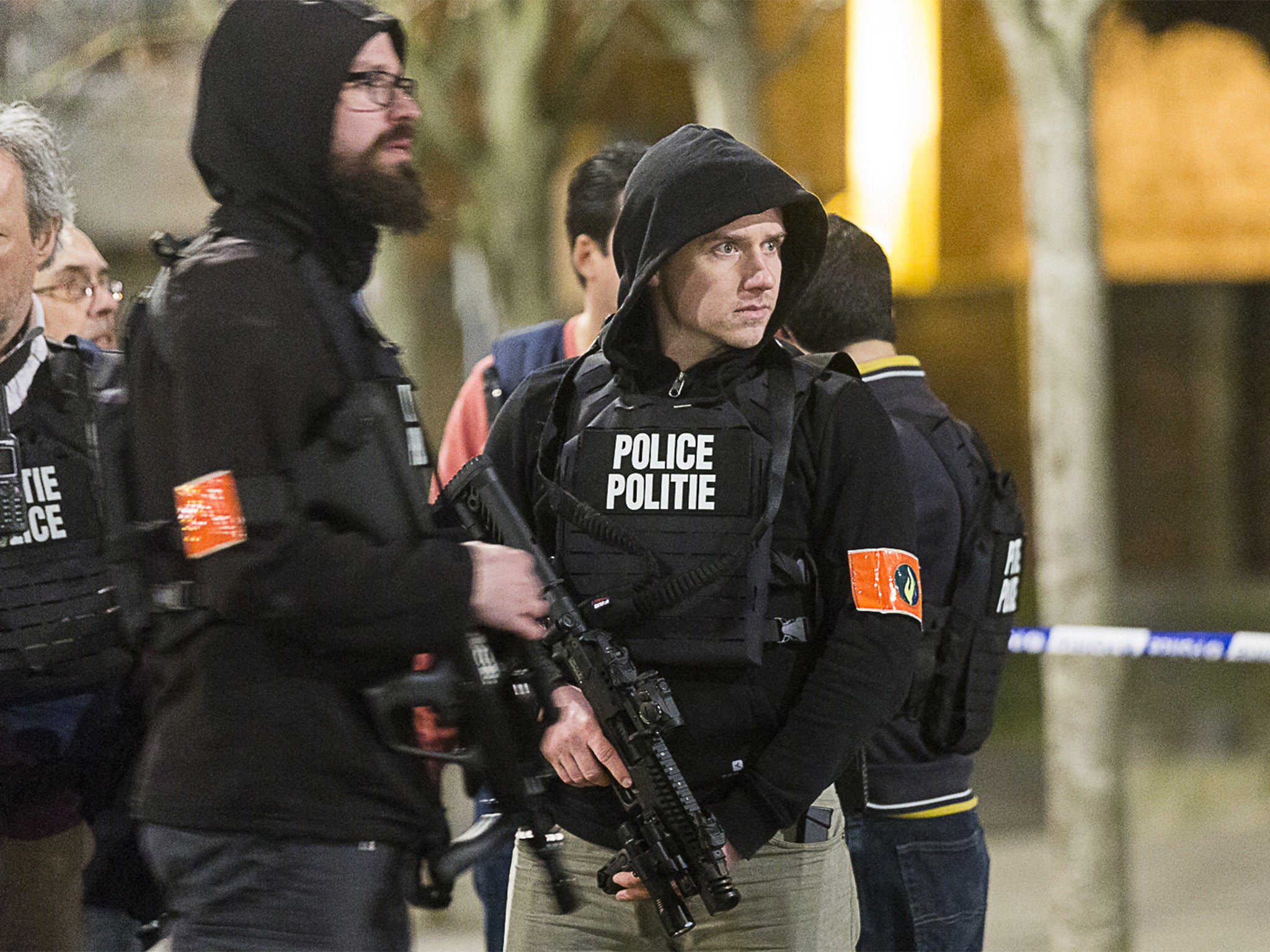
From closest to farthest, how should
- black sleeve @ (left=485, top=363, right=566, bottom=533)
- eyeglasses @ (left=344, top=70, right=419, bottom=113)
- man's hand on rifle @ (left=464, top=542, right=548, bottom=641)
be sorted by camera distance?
man's hand on rifle @ (left=464, top=542, right=548, bottom=641) < eyeglasses @ (left=344, top=70, right=419, bottom=113) < black sleeve @ (left=485, top=363, right=566, bottom=533)

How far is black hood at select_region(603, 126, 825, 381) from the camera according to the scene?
2.91m

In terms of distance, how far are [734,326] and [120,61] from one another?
39.2ft

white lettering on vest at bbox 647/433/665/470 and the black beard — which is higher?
the black beard

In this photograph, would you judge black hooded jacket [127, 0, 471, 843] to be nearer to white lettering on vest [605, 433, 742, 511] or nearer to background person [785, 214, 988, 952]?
white lettering on vest [605, 433, 742, 511]

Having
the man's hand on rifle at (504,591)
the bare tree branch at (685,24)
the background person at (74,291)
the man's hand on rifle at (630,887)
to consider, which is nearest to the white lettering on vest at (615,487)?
the man's hand on rifle at (504,591)

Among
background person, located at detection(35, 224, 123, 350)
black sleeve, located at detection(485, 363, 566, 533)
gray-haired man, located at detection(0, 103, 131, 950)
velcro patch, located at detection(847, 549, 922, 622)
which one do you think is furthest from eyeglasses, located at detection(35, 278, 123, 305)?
velcro patch, located at detection(847, 549, 922, 622)

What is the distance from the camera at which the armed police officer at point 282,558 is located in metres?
2.22

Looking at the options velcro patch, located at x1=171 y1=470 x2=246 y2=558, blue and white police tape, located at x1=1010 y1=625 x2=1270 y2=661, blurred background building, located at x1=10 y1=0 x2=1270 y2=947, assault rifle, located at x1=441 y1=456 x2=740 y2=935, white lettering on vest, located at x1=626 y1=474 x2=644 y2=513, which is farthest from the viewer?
blurred background building, located at x1=10 y1=0 x2=1270 y2=947

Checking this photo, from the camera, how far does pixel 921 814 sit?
3.46m

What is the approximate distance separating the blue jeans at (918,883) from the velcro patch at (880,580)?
729 millimetres

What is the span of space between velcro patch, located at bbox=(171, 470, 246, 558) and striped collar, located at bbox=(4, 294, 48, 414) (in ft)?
4.00

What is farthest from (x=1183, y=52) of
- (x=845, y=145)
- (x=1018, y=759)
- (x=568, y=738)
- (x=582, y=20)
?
(x=568, y=738)

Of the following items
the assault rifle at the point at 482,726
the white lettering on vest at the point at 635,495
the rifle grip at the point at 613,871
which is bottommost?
the rifle grip at the point at 613,871

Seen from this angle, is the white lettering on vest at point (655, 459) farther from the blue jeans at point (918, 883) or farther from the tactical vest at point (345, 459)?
the blue jeans at point (918, 883)
